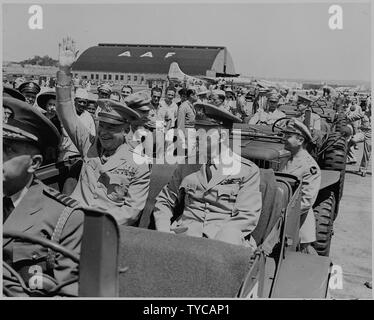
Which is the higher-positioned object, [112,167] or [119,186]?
[112,167]

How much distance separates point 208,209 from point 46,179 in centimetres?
118

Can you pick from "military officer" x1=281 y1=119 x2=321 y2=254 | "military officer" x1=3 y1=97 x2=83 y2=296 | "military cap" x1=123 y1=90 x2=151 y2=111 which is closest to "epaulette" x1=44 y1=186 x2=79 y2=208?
"military officer" x1=3 y1=97 x2=83 y2=296

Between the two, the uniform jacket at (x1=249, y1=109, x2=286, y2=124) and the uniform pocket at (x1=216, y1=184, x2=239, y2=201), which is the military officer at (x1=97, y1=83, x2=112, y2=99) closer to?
the uniform jacket at (x1=249, y1=109, x2=286, y2=124)

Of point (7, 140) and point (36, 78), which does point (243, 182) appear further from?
point (36, 78)

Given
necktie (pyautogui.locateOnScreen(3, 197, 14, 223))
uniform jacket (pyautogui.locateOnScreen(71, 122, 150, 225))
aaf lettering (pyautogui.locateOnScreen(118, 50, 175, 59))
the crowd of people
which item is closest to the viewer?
the crowd of people

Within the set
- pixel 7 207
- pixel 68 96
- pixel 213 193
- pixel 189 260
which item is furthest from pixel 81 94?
pixel 189 260

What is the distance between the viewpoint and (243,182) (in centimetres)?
310

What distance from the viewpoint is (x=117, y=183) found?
323cm

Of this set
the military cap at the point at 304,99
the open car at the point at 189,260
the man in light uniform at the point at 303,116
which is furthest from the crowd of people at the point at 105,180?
the military cap at the point at 304,99

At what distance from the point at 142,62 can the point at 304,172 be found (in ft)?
13.5

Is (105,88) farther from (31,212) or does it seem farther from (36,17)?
(31,212)

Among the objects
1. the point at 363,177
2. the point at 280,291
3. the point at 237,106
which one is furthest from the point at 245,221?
the point at 237,106

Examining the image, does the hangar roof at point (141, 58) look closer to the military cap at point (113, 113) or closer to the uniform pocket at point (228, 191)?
the military cap at point (113, 113)

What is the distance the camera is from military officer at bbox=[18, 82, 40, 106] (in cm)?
555
